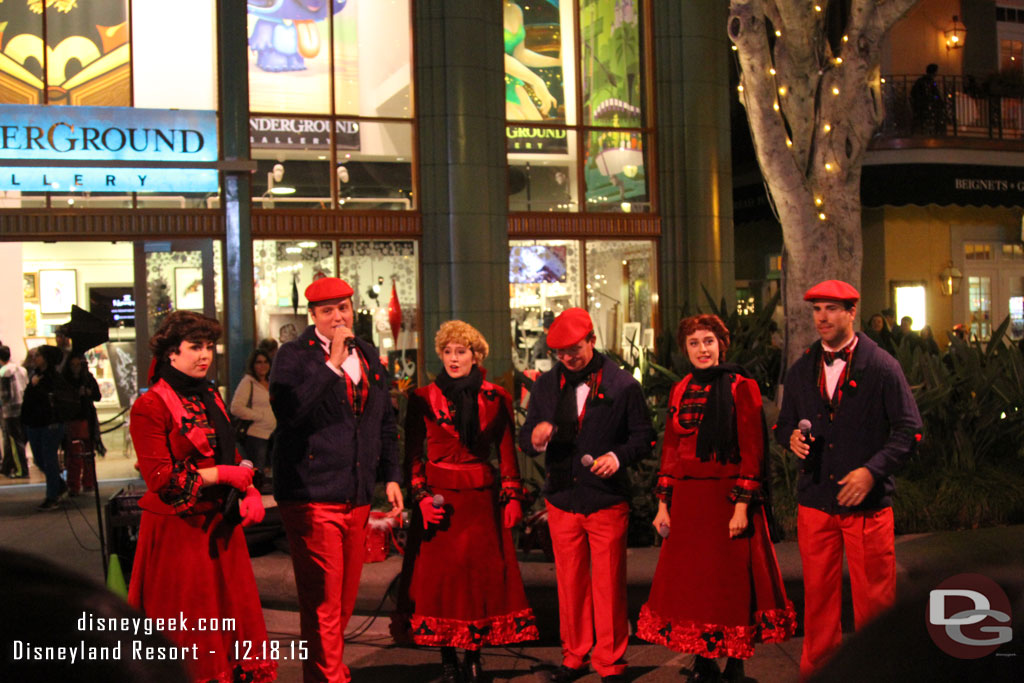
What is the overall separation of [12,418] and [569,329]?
33.7ft

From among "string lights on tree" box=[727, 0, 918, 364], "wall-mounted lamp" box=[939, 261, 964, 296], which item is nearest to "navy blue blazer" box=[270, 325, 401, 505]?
"string lights on tree" box=[727, 0, 918, 364]

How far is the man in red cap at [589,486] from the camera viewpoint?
18.3 feet

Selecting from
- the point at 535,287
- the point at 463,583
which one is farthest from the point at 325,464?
the point at 535,287

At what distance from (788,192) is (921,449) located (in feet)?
8.61

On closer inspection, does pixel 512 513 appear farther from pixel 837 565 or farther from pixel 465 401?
pixel 837 565

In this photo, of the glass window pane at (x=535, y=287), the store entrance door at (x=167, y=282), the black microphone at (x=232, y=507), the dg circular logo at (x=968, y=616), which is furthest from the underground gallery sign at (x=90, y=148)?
the dg circular logo at (x=968, y=616)

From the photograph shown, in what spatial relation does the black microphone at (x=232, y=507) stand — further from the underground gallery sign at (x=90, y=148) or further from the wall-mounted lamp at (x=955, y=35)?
the wall-mounted lamp at (x=955, y=35)

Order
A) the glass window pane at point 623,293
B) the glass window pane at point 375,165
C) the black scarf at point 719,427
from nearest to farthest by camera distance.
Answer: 1. the black scarf at point 719,427
2. the glass window pane at point 375,165
3. the glass window pane at point 623,293

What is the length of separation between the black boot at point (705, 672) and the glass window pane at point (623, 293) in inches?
383

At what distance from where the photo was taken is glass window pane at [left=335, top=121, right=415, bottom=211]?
1393 cm

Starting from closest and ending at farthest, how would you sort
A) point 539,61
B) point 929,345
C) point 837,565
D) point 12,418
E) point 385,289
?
1. point 837,565
2. point 929,345
3. point 12,418
4. point 385,289
5. point 539,61

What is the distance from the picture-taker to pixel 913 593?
0.99 metres

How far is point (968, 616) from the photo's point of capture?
1033 millimetres

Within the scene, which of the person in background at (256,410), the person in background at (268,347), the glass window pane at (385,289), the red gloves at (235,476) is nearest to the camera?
the red gloves at (235,476)
